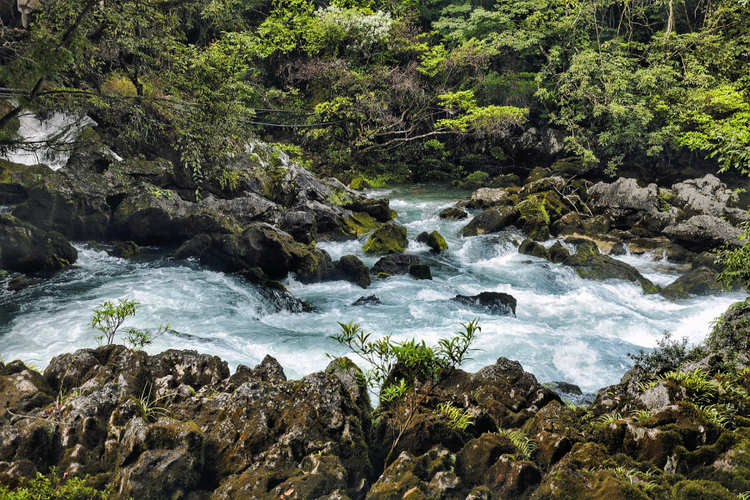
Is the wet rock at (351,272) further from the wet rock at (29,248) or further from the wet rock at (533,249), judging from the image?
the wet rock at (29,248)

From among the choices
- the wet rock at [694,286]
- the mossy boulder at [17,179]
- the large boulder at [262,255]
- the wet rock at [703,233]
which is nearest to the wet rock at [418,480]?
the large boulder at [262,255]

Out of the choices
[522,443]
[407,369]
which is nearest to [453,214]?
[407,369]

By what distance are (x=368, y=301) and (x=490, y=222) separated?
7501 mm

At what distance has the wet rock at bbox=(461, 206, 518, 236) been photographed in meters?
15.8

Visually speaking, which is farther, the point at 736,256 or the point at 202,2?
the point at 202,2

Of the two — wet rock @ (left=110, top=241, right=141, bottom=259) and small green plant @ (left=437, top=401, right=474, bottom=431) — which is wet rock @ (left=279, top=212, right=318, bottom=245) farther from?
small green plant @ (left=437, top=401, right=474, bottom=431)

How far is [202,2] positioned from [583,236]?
13.1 m

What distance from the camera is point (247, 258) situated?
10953mm

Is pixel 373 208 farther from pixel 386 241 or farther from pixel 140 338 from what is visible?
pixel 140 338

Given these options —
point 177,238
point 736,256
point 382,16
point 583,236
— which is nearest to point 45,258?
point 177,238

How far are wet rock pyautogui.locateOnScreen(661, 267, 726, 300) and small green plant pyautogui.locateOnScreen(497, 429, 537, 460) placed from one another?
9303 millimetres

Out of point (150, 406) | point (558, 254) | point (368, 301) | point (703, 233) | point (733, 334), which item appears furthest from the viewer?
point (703, 233)

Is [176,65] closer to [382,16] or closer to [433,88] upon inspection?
[382,16]

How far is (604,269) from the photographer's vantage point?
1180cm
